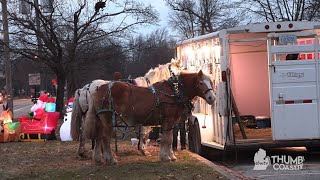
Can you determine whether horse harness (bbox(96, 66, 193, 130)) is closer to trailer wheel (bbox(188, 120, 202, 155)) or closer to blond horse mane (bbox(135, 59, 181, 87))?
blond horse mane (bbox(135, 59, 181, 87))

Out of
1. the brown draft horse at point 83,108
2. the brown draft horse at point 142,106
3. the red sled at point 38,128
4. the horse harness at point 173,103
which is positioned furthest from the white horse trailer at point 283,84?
the red sled at point 38,128

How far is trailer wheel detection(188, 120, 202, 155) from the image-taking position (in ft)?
40.9

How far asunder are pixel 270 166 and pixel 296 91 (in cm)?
167

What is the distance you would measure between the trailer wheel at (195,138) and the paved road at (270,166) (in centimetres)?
41

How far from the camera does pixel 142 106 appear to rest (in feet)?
32.7

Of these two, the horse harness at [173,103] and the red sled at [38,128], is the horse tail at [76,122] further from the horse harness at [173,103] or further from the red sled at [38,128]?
the red sled at [38,128]

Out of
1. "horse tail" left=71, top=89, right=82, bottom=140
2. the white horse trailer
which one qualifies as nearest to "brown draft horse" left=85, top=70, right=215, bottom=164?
the white horse trailer

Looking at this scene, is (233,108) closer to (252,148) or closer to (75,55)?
(252,148)

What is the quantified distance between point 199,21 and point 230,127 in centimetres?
3889

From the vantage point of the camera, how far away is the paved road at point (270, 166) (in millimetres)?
Answer: 9617

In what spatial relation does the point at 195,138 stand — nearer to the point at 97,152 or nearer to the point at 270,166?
the point at 270,166

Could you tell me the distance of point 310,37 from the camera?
35.7ft

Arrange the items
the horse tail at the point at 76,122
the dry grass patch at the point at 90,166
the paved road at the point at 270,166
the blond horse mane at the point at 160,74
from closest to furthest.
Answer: the dry grass patch at the point at 90,166 → the paved road at the point at 270,166 → the horse tail at the point at 76,122 → the blond horse mane at the point at 160,74

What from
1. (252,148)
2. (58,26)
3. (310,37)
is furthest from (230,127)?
(58,26)
